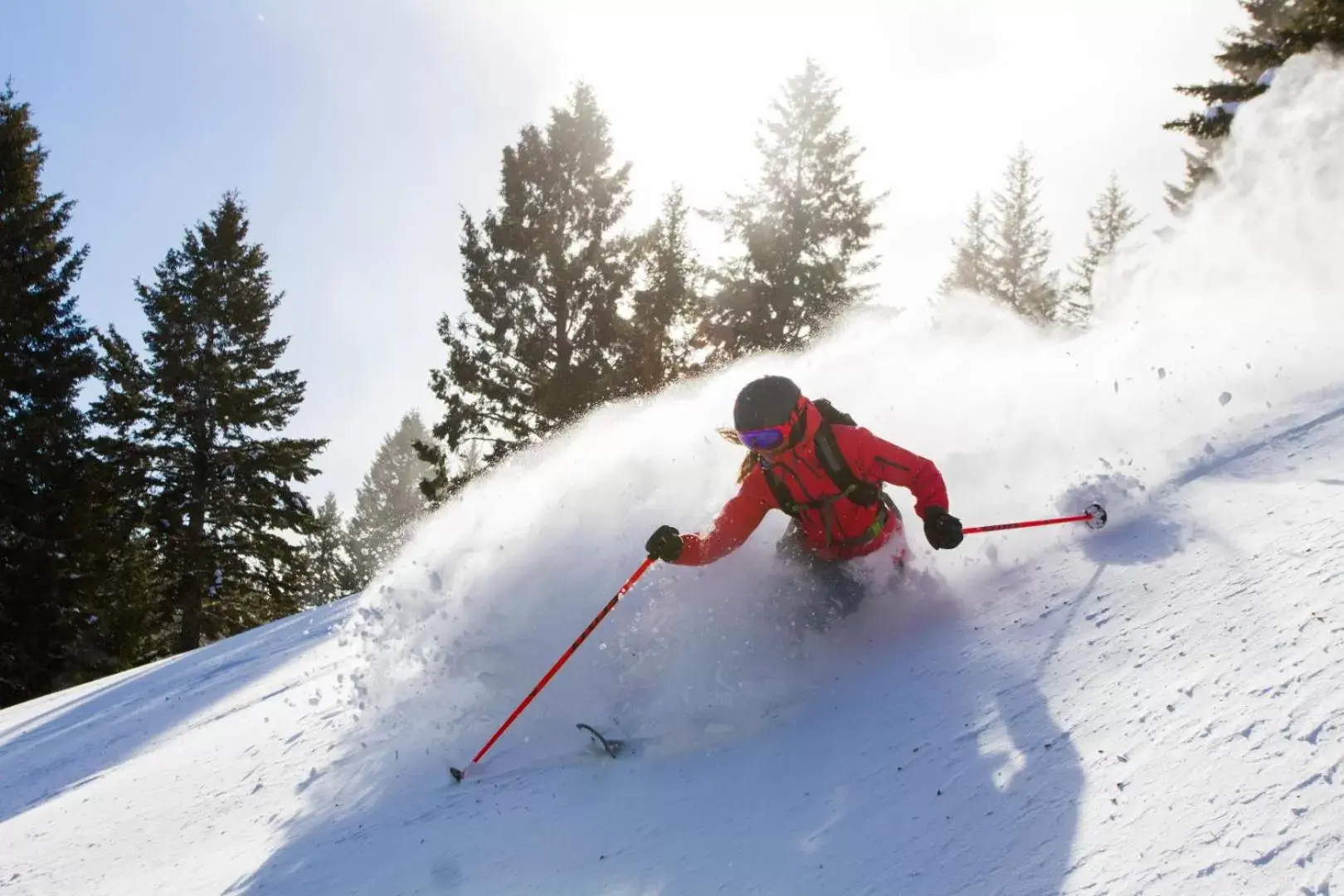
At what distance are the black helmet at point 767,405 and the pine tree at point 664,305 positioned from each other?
52.9 feet

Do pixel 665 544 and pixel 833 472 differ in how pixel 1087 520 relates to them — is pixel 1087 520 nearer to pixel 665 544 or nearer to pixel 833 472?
pixel 833 472

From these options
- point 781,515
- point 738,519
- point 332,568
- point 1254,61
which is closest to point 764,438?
point 738,519

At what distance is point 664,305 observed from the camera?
71.2 feet

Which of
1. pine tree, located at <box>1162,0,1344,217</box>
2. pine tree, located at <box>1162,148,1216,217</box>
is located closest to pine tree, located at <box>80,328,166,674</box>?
pine tree, located at <box>1162,0,1344,217</box>

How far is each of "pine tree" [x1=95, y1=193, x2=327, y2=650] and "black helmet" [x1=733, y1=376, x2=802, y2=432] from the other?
21.0 meters

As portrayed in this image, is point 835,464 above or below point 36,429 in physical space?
below

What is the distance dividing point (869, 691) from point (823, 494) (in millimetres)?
1223

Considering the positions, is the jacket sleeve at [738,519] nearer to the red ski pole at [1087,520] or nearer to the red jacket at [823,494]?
the red jacket at [823,494]

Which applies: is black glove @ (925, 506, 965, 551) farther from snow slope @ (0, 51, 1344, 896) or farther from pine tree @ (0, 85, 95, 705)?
pine tree @ (0, 85, 95, 705)

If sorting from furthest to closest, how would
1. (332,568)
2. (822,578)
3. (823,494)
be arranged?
1. (332,568)
2. (822,578)
3. (823,494)

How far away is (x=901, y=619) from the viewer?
4586 mm

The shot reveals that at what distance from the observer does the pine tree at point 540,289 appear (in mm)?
20938

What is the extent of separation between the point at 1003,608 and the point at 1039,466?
1.92 meters

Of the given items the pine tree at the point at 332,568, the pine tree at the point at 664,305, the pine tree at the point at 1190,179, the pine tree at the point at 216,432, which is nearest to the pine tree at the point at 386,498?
the pine tree at the point at 332,568
